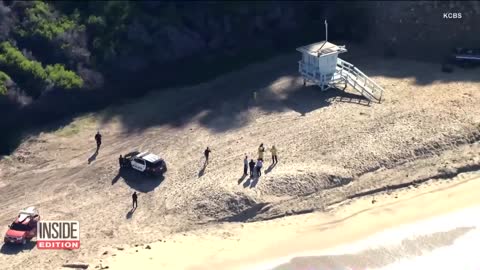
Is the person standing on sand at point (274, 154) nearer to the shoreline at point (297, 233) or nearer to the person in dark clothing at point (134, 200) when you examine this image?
the shoreline at point (297, 233)

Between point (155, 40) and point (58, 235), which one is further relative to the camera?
point (155, 40)

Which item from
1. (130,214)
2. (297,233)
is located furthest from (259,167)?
(130,214)

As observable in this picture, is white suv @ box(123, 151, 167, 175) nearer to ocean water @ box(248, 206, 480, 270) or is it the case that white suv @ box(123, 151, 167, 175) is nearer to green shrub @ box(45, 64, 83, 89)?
green shrub @ box(45, 64, 83, 89)

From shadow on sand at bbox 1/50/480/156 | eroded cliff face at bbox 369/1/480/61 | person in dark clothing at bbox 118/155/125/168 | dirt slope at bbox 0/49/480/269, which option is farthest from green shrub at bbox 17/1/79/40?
eroded cliff face at bbox 369/1/480/61

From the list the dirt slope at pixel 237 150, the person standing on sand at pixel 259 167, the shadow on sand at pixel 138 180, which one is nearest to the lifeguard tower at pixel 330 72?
the dirt slope at pixel 237 150

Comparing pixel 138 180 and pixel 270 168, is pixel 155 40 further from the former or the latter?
pixel 270 168
